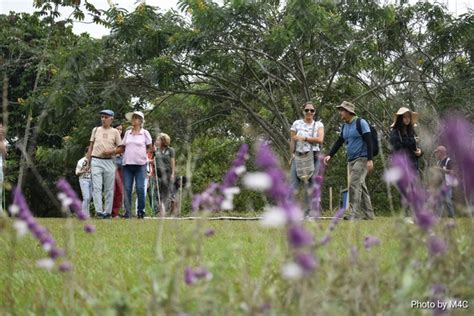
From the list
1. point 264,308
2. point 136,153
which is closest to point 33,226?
point 264,308

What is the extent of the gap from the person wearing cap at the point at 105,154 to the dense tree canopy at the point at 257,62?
5.67 meters

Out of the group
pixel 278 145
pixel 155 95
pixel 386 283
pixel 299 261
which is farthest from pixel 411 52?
pixel 299 261

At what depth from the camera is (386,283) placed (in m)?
2.52

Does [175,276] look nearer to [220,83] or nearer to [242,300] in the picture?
[242,300]

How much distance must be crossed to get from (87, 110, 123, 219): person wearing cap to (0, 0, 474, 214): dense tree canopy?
18.6ft

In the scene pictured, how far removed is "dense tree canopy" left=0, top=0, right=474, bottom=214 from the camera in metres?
17.1

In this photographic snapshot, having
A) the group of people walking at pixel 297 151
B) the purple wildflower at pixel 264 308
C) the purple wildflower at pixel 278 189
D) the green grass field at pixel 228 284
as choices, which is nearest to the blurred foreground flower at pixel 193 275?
the green grass field at pixel 228 284

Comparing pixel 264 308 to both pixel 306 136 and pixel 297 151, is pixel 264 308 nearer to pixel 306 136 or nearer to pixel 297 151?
pixel 306 136

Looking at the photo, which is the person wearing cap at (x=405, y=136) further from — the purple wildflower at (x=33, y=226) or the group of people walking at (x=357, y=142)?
the purple wildflower at (x=33, y=226)

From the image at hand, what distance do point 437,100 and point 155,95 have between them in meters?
6.95

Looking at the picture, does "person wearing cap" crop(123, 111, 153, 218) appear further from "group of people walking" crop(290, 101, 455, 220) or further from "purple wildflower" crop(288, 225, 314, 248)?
"purple wildflower" crop(288, 225, 314, 248)

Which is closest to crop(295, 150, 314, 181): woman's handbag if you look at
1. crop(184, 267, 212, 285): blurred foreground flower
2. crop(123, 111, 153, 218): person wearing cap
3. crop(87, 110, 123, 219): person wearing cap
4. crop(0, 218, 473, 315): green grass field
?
crop(123, 111, 153, 218): person wearing cap

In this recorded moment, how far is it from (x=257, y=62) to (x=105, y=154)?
811 centimetres

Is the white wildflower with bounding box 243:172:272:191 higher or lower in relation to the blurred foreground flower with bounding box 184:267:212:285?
higher
